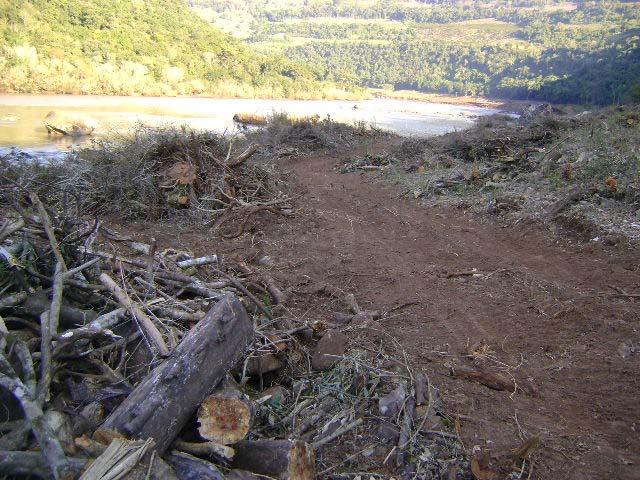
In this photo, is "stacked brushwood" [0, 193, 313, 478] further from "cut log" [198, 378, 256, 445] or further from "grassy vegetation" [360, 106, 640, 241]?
"grassy vegetation" [360, 106, 640, 241]

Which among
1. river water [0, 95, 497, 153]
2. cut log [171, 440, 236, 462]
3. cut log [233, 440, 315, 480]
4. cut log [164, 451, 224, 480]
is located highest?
cut log [164, 451, 224, 480]

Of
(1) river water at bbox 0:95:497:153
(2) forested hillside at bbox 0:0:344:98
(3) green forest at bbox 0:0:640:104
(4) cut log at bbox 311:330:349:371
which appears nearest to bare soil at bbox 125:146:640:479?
(4) cut log at bbox 311:330:349:371

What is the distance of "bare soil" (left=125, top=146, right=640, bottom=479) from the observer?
9.05 ft

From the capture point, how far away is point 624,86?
1403 inches

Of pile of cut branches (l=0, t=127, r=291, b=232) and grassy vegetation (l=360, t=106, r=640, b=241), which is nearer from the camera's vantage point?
grassy vegetation (l=360, t=106, r=640, b=241)

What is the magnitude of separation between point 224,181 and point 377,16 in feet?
516

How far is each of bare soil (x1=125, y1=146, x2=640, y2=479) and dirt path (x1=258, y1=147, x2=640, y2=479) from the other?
11mm

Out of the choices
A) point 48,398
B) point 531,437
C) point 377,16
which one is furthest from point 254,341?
point 377,16

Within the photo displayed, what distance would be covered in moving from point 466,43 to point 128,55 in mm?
70813

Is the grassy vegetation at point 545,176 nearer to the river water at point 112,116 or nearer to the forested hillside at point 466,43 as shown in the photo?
the river water at point 112,116

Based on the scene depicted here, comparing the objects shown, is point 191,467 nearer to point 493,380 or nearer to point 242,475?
point 242,475

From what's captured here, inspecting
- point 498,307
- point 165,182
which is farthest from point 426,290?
point 165,182

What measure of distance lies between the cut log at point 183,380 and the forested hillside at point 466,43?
104 ft

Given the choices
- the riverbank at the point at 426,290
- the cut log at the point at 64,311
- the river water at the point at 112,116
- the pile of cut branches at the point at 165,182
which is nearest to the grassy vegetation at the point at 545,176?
the riverbank at the point at 426,290
